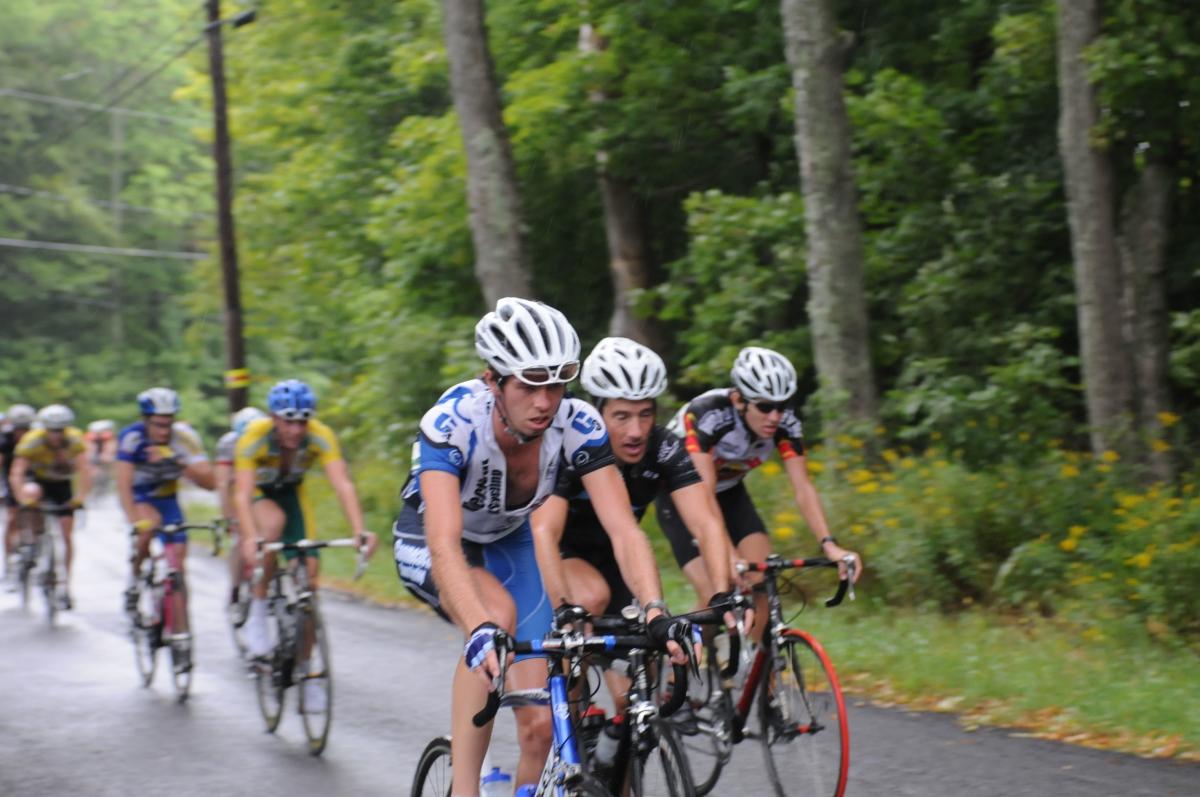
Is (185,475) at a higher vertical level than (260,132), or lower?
lower

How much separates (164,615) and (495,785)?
255 inches


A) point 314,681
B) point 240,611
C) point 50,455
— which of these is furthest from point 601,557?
point 50,455

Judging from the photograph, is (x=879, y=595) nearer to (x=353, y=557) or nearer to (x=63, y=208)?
(x=353, y=557)

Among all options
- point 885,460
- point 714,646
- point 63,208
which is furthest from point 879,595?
point 63,208

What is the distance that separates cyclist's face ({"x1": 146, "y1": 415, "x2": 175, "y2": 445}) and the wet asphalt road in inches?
69.5

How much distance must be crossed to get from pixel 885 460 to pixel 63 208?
48969 mm

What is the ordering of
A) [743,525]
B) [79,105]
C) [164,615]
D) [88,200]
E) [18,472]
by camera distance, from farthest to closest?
1. [79,105]
2. [88,200]
3. [18,472]
4. [164,615]
5. [743,525]

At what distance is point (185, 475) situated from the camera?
11758 mm

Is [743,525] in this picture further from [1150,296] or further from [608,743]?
[1150,296]

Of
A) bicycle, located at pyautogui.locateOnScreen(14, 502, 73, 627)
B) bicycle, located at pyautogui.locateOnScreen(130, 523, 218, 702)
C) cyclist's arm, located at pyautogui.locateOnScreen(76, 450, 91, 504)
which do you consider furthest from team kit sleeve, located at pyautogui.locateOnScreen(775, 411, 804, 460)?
cyclist's arm, located at pyautogui.locateOnScreen(76, 450, 91, 504)

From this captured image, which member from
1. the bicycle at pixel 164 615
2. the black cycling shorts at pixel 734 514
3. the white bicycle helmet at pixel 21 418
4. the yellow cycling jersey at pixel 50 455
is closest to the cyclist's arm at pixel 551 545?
the black cycling shorts at pixel 734 514

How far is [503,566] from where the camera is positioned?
5391 millimetres

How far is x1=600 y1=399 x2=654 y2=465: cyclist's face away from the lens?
6.06m

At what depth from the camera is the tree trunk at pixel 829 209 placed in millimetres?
14000
